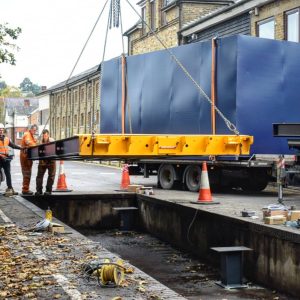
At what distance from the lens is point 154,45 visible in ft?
120

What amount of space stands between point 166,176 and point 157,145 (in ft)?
30.8

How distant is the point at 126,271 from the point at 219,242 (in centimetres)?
481

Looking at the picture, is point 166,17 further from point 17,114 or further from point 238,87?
point 17,114

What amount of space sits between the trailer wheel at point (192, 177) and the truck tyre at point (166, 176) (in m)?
0.69

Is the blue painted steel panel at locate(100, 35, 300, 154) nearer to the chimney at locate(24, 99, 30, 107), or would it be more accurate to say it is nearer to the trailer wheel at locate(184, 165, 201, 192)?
the trailer wheel at locate(184, 165, 201, 192)

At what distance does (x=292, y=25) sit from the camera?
23172 millimetres

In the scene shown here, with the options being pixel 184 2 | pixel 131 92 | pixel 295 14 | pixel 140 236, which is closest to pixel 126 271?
pixel 140 236

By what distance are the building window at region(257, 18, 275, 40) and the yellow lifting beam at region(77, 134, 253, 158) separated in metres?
14.8

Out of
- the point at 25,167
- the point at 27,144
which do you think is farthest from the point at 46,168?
the point at 27,144

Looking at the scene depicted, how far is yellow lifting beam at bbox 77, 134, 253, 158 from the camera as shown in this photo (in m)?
9.76

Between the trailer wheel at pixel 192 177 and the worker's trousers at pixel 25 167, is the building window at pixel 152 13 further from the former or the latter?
the worker's trousers at pixel 25 167

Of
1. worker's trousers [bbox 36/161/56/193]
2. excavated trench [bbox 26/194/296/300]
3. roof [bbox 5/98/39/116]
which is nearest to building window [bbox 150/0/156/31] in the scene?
excavated trench [bbox 26/194/296/300]

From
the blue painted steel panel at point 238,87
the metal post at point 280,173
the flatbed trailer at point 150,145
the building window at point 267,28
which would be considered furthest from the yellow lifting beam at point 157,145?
the building window at point 267,28

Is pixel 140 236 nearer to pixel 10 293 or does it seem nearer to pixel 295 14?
pixel 10 293
